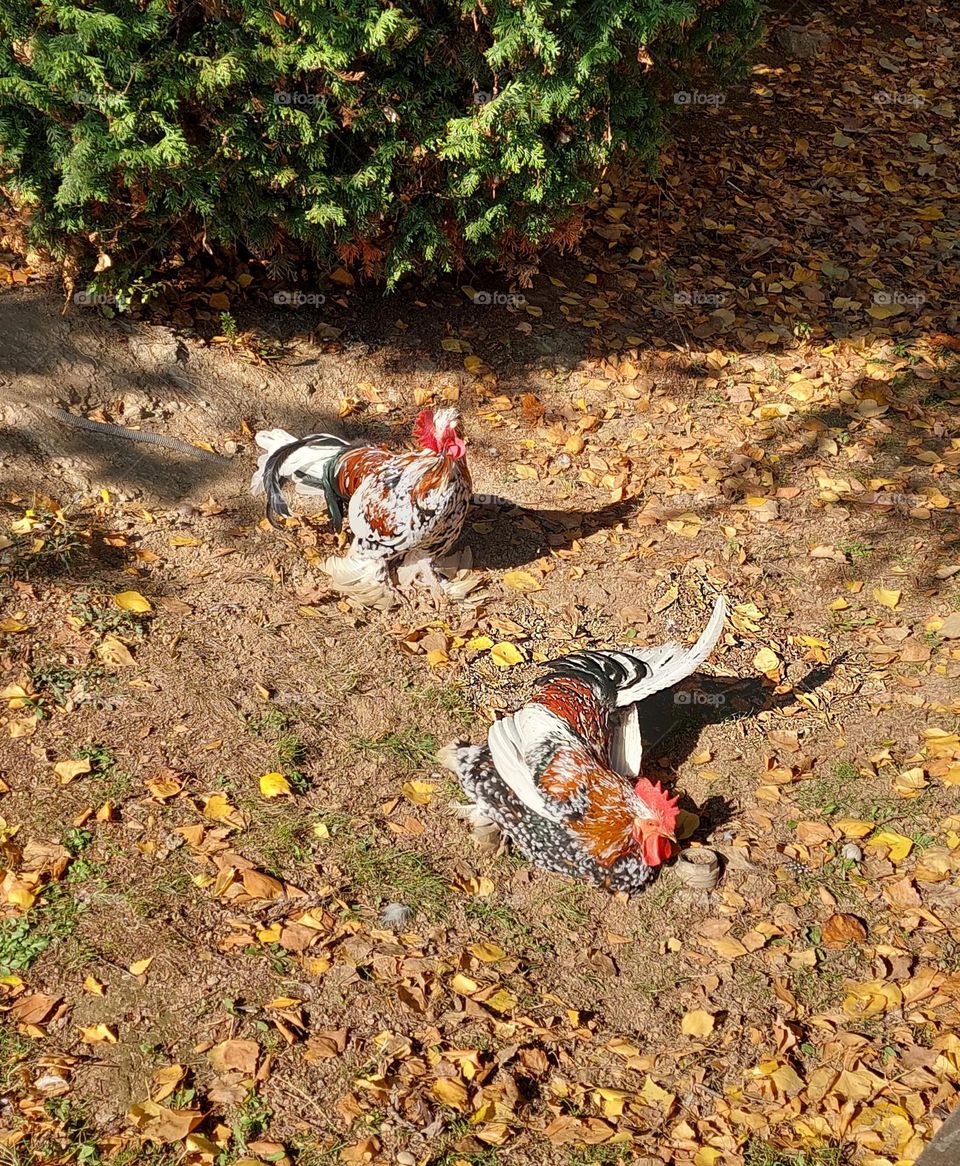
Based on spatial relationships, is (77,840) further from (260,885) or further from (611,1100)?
(611,1100)

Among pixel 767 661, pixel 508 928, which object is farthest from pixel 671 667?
pixel 508 928

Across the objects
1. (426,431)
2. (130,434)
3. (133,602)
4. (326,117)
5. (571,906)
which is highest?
(326,117)

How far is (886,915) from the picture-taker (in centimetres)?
438

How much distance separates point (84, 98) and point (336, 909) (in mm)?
4167

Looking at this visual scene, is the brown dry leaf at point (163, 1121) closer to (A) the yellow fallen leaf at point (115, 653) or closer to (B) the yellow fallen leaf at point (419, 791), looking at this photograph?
(B) the yellow fallen leaf at point (419, 791)

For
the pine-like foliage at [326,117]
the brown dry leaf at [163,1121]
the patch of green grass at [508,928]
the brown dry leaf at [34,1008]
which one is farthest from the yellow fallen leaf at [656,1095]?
the pine-like foliage at [326,117]

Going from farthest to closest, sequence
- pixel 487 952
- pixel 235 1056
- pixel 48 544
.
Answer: pixel 48 544
pixel 487 952
pixel 235 1056

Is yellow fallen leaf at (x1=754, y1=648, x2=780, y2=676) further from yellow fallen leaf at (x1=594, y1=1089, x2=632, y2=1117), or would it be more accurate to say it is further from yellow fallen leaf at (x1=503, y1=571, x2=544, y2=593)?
yellow fallen leaf at (x1=594, y1=1089, x2=632, y2=1117)

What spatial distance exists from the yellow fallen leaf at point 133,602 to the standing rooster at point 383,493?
2.75ft

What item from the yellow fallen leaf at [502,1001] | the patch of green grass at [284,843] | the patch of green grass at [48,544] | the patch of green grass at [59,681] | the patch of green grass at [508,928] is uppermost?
the patch of green grass at [48,544]

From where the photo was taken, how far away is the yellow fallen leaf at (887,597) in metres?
5.95

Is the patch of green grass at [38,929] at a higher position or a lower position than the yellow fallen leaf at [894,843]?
higher

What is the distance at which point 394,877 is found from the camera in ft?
14.3

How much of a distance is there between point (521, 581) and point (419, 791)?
1.62 meters
